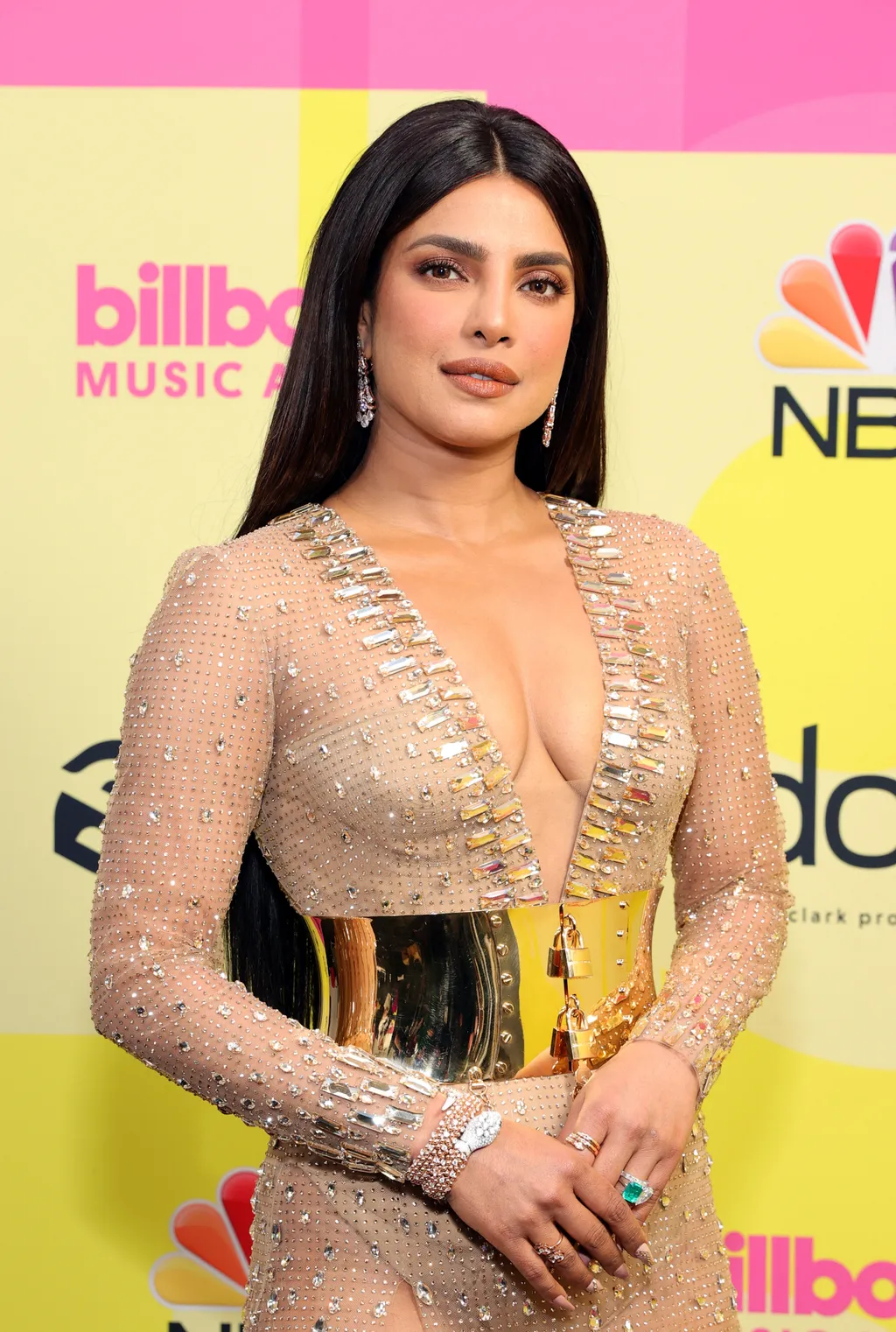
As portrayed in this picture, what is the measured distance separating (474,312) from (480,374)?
0.06 meters

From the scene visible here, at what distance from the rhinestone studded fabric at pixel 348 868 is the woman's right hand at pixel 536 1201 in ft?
0.25

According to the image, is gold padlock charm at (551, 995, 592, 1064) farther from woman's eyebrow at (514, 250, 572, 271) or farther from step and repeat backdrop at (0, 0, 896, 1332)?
step and repeat backdrop at (0, 0, 896, 1332)

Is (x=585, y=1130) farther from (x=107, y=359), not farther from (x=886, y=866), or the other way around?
(x=107, y=359)

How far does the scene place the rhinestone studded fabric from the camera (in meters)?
1.53

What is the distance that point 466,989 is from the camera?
5.30 feet

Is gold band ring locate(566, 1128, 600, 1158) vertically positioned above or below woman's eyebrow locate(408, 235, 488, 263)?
below

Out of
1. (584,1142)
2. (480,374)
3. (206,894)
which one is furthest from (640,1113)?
(480,374)

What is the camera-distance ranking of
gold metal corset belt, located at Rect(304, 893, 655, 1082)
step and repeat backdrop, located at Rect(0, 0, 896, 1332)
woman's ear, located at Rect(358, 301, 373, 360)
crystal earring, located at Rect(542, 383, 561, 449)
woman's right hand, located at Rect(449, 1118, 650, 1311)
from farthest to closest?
step and repeat backdrop, located at Rect(0, 0, 896, 1332) < crystal earring, located at Rect(542, 383, 561, 449) < woman's ear, located at Rect(358, 301, 373, 360) < gold metal corset belt, located at Rect(304, 893, 655, 1082) < woman's right hand, located at Rect(449, 1118, 650, 1311)

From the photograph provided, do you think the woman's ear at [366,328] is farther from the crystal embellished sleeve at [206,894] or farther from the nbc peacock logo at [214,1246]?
the nbc peacock logo at [214,1246]

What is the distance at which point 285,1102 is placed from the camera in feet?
4.89

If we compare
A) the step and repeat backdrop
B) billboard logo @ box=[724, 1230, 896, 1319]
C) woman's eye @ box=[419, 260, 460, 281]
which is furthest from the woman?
billboard logo @ box=[724, 1230, 896, 1319]

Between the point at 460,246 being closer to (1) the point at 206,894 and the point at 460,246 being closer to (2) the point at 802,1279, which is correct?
(1) the point at 206,894

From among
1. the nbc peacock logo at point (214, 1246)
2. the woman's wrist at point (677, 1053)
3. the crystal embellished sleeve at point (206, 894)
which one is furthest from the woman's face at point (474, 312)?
the nbc peacock logo at point (214, 1246)

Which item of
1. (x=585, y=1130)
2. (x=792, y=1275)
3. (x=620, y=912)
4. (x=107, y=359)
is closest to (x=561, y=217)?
(x=620, y=912)
